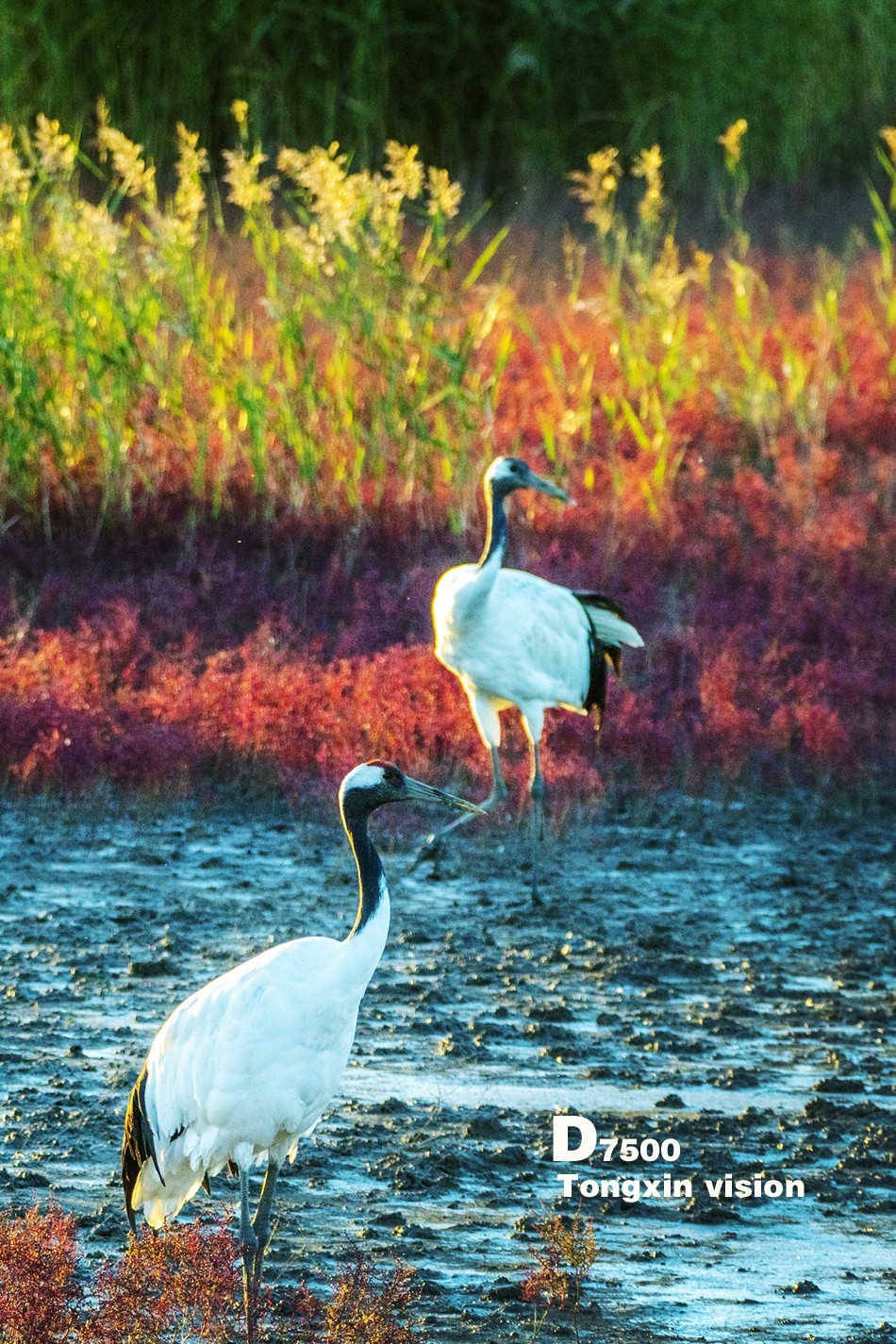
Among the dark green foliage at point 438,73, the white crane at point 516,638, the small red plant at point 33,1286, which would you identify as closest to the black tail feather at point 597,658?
the white crane at point 516,638

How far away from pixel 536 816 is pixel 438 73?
1051 cm

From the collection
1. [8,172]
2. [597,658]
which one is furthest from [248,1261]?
[8,172]

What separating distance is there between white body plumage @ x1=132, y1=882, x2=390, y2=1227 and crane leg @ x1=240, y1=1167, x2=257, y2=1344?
8 centimetres

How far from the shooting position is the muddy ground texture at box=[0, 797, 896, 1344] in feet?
14.8

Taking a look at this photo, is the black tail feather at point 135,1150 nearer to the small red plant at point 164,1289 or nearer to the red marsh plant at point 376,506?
the small red plant at point 164,1289

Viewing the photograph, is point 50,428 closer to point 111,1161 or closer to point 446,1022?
point 446,1022

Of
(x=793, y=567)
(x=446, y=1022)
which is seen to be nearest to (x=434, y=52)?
(x=793, y=567)

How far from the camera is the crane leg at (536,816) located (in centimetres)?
749

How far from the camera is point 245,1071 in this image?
4.30 m

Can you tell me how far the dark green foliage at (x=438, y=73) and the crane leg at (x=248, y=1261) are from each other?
12.6 m

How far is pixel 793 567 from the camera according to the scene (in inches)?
405

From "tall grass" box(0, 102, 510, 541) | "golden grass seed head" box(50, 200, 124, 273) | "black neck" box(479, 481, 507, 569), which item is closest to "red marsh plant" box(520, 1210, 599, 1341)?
"black neck" box(479, 481, 507, 569)

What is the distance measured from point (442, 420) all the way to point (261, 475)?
3.19ft

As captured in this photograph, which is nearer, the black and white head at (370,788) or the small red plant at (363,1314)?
the small red plant at (363,1314)
